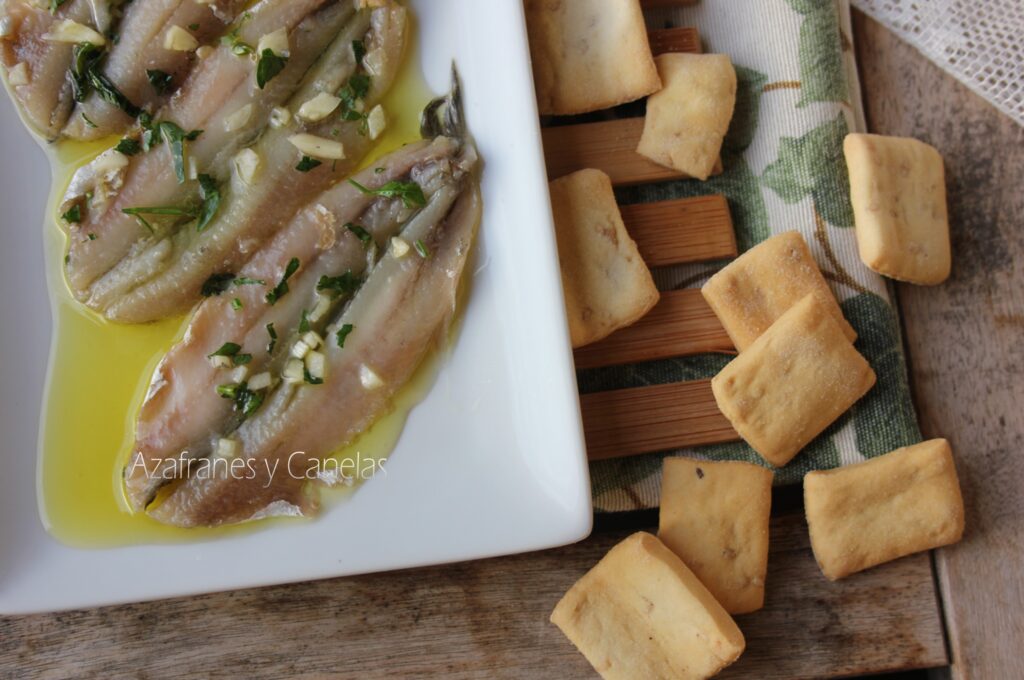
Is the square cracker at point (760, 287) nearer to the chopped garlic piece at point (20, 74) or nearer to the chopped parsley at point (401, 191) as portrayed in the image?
the chopped parsley at point (401, 191)

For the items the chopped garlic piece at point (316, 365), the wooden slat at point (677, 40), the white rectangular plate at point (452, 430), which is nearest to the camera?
the white rectangular plate at point (452, 430)

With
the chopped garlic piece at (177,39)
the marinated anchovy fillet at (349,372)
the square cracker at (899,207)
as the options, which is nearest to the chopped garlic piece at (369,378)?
the marinated anchovy fillet at (349,372)

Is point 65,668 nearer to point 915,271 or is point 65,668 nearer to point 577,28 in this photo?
point 577,28

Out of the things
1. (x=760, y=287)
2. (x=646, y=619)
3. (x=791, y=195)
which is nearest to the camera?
(x=646, y=619)

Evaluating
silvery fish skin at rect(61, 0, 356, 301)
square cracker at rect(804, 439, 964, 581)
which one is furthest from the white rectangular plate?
square cracker at rect(804, 439, 964, 581)

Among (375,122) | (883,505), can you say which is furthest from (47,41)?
(883,505)

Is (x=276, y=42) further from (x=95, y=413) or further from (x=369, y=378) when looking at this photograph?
(x=95, y=413)
